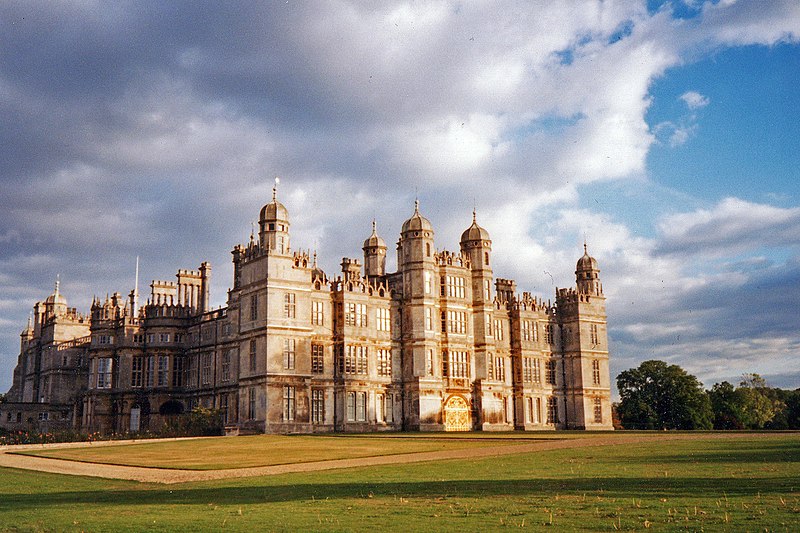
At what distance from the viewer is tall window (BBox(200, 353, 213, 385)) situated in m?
78.7

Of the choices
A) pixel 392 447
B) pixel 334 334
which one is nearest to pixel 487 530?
pixel 392 447

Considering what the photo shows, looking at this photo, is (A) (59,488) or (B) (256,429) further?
(B) (256,429)

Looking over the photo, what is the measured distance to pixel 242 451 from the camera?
4578cm

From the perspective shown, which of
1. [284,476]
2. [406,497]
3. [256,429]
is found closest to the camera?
[406,497]

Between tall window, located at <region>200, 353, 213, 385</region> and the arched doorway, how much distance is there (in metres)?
22.0

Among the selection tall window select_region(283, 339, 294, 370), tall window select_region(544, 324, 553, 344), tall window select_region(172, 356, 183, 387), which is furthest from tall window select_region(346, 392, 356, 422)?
tall window select_region(544, 324, 553, 344)

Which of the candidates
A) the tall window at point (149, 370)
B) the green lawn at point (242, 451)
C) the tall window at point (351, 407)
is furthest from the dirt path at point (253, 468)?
the tall window at point (149, 370)

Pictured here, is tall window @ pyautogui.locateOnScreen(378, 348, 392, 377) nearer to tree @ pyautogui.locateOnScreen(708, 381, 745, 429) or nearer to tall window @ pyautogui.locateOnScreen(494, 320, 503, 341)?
tall window @ pyautogui.locateOnScreen(494, 320, 503, 341)

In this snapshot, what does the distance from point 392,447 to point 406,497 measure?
22.8 meters

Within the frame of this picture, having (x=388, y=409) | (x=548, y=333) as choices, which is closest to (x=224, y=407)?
(x=388, y=409)

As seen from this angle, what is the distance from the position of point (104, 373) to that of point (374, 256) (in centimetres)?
2828

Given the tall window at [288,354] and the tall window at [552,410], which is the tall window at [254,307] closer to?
the tall window at [288,354]

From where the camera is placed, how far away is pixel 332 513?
2033 centimetres

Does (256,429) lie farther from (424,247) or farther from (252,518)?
(252,518)
